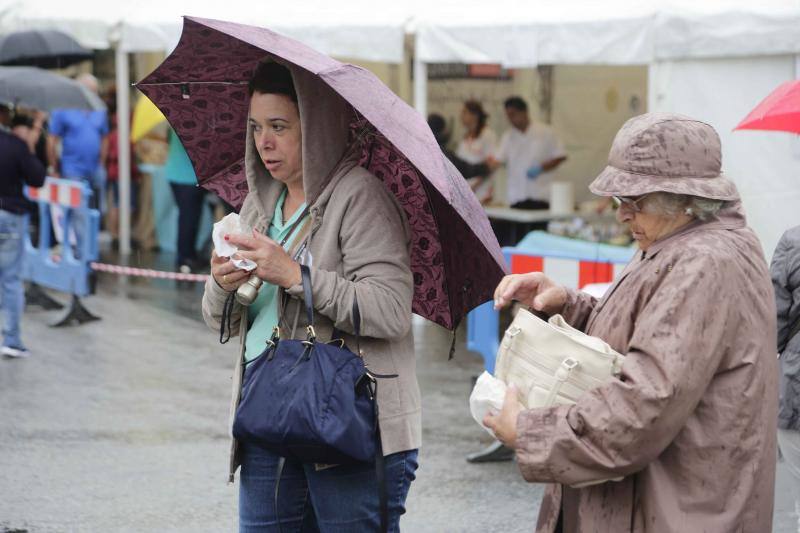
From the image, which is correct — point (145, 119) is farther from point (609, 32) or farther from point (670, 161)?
point (670, 161)

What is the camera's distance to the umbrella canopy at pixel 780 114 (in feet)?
14.9

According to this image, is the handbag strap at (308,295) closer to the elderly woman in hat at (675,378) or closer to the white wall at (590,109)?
the elderly woman in hat at (675,378)

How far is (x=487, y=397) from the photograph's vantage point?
2648 mm

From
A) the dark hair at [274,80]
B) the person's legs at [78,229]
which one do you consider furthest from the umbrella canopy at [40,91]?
the dark hair at [274,80]

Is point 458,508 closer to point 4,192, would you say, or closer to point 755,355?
point 755,355

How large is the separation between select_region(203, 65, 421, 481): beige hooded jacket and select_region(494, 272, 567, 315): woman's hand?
0.34m

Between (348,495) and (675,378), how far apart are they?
1.11 metres

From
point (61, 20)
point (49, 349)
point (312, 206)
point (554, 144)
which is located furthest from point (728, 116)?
point (61, 20)

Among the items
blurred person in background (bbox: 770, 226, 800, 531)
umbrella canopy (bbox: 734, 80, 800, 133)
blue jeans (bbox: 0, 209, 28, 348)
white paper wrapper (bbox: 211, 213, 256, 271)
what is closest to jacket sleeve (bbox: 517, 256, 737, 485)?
white paper wrapper (bbox: 211, 213, 256, 271)

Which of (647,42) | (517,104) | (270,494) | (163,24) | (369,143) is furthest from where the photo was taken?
(163,24)

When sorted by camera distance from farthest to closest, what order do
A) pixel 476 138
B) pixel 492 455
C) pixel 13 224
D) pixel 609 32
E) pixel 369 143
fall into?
1. pixel 476 138
2. pixel 609 32
3. pixel 13 224
4. pixel 492 455
5. pixel 369 143

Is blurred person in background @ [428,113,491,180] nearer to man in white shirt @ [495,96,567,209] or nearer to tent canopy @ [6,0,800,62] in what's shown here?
man in white shirt @ [495,96,567,209]

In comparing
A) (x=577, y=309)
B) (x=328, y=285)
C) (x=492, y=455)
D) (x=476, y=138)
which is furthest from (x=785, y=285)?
(x=476, y=138)

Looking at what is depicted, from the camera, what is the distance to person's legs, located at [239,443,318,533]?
129 inches
